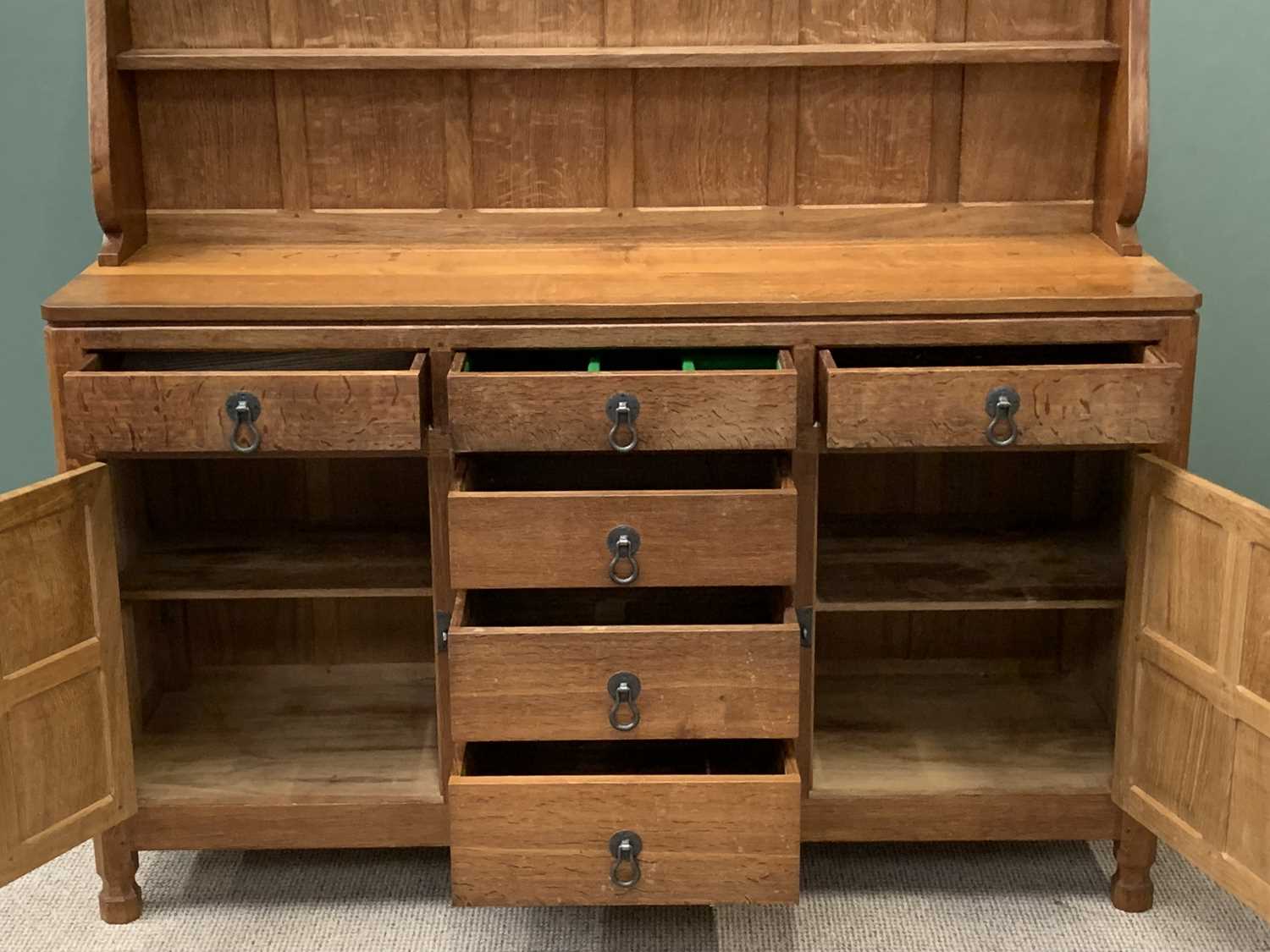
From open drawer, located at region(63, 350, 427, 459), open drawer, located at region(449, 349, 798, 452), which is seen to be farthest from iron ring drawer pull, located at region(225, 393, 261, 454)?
open drawer, located at region(449, 349, 798, 452)

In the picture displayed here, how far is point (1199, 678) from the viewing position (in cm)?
190

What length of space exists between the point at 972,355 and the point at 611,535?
619 mm

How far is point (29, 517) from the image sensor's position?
182 cm

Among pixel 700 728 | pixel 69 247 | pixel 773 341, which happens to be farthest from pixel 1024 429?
pixel 69 247

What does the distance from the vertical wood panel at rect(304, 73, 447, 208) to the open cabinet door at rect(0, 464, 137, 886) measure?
63 cm

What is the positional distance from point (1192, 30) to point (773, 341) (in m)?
1.00

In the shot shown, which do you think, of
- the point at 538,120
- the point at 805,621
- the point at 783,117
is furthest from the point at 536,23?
the point at 805,621

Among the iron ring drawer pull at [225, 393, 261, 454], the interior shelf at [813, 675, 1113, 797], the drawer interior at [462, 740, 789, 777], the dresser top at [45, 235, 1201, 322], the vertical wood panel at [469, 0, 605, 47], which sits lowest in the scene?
the interior shelf at [813, 675, 1113, 797]

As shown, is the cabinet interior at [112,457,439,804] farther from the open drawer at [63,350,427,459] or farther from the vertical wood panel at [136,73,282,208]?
the vertical wood panel at [136,73,282,208]

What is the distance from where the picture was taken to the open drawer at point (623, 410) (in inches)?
72.9

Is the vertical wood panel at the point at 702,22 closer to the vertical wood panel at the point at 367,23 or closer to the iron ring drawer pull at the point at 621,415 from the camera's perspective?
the vertical wood panel at the point at 367,23

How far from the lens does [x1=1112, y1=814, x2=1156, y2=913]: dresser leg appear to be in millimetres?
2121

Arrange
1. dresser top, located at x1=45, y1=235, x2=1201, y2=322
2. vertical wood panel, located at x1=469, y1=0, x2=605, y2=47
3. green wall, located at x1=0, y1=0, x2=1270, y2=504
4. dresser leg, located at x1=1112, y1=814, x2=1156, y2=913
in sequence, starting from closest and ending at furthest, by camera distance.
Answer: dresser top, located at x1=45, y1=235, x2=1201, y2=322 < dresser leg, located at x1=1112, y1=814, x2=1156, y2=913 < vertical wood panel, located at x1=469, y1=0, x2=605, y2=47 < green wall, located at x1=0, y1=0, x2=1270, y2=504

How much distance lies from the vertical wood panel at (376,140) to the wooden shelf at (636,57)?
0.18 ft
